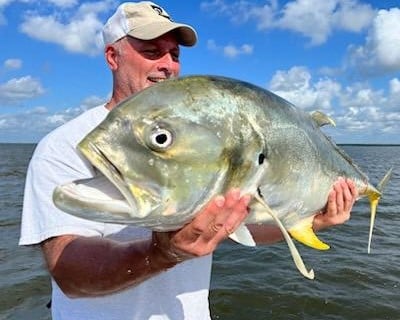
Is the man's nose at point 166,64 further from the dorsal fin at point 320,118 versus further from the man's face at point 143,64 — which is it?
the dorsal fin at point 320,118

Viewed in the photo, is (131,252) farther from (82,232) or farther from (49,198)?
(49,198)

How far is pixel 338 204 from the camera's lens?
3.44 metres

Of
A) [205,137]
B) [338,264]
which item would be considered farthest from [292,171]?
[338,264]

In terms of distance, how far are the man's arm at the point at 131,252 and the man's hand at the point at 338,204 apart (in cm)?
131

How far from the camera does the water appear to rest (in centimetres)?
853

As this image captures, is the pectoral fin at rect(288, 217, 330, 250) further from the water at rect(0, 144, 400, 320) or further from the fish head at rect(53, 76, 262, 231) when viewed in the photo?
the water at rect(0, 144, 400, 320)

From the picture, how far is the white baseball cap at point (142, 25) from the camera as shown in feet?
11.1

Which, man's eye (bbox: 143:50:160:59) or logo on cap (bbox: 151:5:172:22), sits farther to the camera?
logo on cap (bbox: 151:5:172:22)

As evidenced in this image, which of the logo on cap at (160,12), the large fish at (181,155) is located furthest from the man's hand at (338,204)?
the logo on cap at (160,12)

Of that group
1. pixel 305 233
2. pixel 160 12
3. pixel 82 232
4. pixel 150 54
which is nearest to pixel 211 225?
pixel 82 232

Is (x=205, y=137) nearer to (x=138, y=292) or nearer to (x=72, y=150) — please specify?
(x=72, y=150)

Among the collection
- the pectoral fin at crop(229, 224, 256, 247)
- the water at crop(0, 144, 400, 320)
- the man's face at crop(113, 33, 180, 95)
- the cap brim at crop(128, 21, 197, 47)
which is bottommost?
the water at crop(0, 144, 400, 320)

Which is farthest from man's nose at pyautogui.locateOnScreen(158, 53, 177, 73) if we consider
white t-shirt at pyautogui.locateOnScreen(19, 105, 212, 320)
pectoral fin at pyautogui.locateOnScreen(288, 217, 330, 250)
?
pectoral fin at pyautogui.locateOnScreen(288, 217, 330, 250)

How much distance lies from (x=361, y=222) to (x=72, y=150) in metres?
15.4
